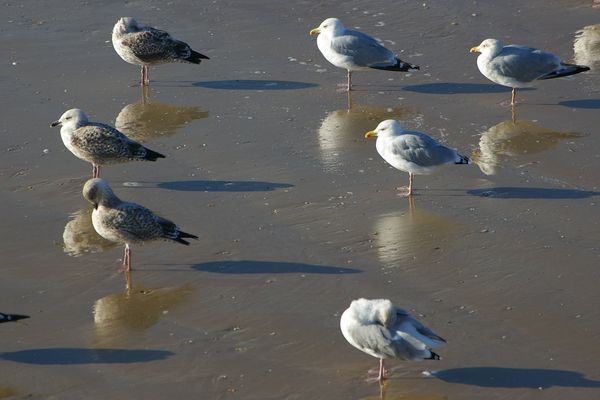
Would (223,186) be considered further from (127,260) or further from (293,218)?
(127,260)

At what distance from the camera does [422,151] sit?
1041 centimetres

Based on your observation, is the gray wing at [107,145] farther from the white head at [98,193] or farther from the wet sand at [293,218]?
the white head at [98,193]

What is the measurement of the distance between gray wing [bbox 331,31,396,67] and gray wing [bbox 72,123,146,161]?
3.19m

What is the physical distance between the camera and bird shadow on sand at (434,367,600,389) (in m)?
7.50

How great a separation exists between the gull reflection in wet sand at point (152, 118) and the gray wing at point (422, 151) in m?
2.68

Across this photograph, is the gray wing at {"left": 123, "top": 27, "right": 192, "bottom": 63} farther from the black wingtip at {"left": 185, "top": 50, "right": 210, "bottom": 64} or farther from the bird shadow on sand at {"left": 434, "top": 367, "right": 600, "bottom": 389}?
the bird shadow on sand at {"left": 434, "top": 367, "right": 600, "bottom": 389}

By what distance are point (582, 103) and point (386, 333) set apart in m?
5.80

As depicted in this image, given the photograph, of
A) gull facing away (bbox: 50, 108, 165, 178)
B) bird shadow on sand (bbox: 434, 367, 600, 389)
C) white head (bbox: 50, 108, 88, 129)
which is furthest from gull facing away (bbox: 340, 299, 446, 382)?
white head (bbox: 50, 108, 88, 129)

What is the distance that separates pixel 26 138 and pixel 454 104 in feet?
14.6

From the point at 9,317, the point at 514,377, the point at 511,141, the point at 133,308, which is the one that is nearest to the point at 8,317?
the point at 9,317

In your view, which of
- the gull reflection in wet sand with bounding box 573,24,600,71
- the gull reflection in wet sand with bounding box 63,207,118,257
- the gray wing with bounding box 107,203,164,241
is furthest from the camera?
the gull reflection in wet sand with bounding box 573,24,600,71

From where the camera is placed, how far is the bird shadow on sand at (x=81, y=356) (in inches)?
314

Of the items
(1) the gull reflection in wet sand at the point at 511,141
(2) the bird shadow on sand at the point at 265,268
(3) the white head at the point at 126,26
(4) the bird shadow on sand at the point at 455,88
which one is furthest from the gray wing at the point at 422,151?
(3) the white head at the point at 126,26

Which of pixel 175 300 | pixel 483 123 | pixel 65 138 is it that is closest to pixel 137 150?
pixel 65 138
